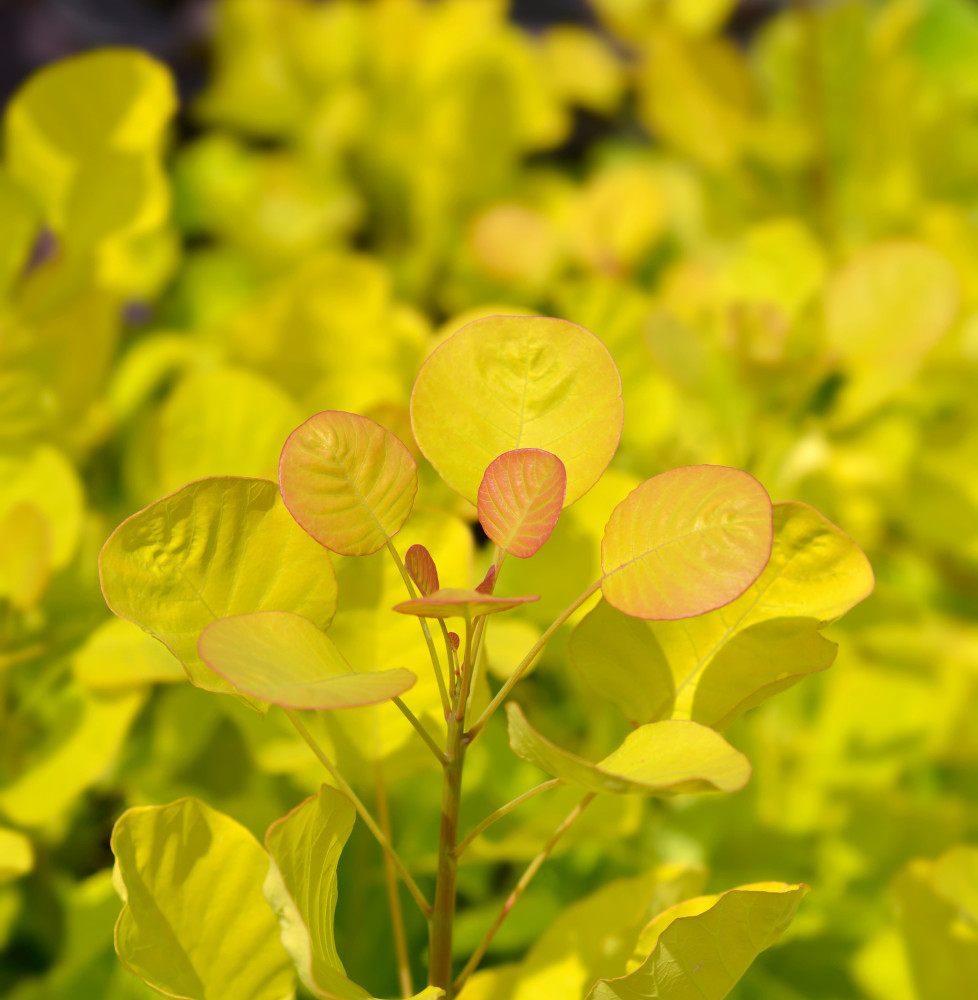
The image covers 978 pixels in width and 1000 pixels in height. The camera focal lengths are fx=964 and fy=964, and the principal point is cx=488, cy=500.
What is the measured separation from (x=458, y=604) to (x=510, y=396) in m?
0.10

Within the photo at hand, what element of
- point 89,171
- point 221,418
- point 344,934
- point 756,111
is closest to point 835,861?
point 344,934

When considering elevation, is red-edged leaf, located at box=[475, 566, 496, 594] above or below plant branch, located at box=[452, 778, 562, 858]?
above

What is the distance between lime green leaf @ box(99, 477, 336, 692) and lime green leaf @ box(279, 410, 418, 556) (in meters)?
0.04

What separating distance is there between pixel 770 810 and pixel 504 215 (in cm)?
53

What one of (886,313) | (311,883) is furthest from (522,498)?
(886,313)

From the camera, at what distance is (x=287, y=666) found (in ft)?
0.97

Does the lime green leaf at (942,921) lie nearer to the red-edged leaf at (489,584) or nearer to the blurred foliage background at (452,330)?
the blurred foliage background at (452,330)

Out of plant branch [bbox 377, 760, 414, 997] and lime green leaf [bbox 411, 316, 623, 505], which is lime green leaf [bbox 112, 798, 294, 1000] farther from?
lime green leaf [bbox 411, 316, 623, 505]

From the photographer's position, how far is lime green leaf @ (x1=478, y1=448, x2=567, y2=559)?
320 millimetres

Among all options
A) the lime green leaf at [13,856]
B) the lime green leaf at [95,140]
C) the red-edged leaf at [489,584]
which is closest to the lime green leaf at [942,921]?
the red-edged leaf at [489,584]

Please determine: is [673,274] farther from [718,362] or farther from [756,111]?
[756,111]

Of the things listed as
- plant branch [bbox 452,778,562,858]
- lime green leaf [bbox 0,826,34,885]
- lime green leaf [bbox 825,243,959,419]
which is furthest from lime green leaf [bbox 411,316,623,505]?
lime green leaf [bbox 825,243,959,419]

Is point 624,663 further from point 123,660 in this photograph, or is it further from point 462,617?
point 123,660

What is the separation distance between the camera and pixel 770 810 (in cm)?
68
